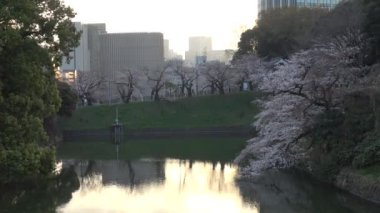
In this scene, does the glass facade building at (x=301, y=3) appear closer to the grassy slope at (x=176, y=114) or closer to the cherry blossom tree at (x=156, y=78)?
the cherry blossom tree at (x=156, y=78)

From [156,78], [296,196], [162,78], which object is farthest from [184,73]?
[296,196]

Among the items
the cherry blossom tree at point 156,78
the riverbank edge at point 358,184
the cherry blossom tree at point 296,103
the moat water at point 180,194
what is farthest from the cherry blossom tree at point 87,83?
the riverbank edge at point 358,184

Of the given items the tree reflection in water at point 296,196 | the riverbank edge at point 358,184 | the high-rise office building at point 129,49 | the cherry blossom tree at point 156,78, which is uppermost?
the high-rise office building at point 129,49

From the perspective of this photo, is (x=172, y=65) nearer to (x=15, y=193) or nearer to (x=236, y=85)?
(x=236, y=85)

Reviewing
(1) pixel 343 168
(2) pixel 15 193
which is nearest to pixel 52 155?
(2) pixel 15 193

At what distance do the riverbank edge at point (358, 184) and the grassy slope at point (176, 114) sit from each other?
103ft

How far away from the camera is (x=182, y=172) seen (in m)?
26.3

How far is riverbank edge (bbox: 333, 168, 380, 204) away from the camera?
16297 millimetres

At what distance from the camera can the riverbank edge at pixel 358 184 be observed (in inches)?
642

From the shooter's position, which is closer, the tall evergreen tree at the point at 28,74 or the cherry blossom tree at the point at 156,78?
the tall evergreen tree at the point at 28,74

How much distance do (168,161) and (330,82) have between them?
43.4 ft

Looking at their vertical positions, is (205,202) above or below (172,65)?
below

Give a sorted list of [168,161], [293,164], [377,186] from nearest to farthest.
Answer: [377,186] < [293,164] < [168,161]

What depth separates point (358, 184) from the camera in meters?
17.3
